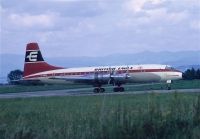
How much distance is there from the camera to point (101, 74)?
55781 mm

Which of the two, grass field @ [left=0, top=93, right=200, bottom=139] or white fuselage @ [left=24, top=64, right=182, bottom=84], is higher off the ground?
white fuselage @ [left=24, top=64, right=182, bottom=84]

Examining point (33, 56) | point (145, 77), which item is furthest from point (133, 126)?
point (33, 56)

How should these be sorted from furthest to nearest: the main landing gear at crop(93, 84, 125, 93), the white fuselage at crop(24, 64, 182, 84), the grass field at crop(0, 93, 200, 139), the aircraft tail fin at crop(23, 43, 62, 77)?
the aircraft tail fin at crop(23, 43, 62, 77), the main landing gear at crop(93, 84, 125, 93), the white fuselage at crop(24, 64, 182, 84), the grass field at crop(0, 93, 200, 139)

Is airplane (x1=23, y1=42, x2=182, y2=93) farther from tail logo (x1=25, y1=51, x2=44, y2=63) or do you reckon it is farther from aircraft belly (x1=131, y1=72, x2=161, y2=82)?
tail logo (x1=25, y1=51, x2=44, y2=63)

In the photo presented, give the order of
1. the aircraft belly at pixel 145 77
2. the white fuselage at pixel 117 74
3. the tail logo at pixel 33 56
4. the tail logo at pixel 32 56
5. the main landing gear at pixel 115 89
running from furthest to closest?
the tail logo at pixel 32 56 → the tail logo at pixel 33 56 → the main landing gear at pixel 115 89 → the white fuselage at pixel 117 74 → the aircraft belly at pixel 145 77

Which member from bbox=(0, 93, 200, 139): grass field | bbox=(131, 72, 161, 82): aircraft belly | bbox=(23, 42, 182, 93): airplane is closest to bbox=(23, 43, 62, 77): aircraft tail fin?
bbox=(23, 42, 182, 93): airplane

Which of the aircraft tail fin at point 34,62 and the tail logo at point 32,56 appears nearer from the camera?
the aircraft tail fin at point 34,62

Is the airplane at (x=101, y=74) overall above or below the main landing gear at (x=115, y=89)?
above

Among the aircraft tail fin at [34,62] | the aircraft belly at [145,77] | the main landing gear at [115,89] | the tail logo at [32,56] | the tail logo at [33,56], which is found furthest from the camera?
the tail logo at [32,56]

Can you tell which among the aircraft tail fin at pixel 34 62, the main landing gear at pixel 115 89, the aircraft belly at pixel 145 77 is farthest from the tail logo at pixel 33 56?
the aircraft belly at pixel 145 77

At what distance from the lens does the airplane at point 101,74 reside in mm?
53125

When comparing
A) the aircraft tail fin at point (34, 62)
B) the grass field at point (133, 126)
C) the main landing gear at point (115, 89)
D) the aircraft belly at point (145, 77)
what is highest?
the aircraft tail fin at point (34, 62)

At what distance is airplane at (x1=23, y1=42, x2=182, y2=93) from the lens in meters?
53.1

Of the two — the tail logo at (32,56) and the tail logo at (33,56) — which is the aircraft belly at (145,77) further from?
the tail logo at (32,56)
